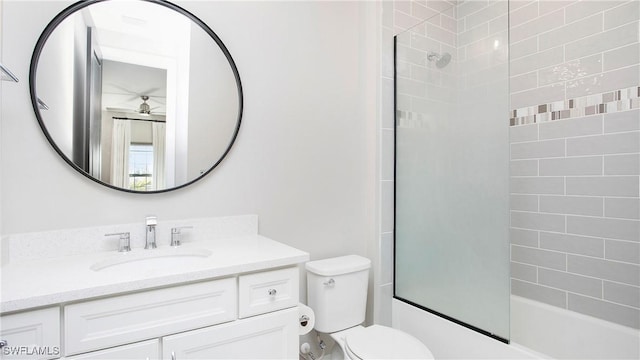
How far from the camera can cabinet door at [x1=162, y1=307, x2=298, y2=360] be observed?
42.1 inches

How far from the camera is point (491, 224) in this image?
4.90ft

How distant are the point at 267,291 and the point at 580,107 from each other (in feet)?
6.06

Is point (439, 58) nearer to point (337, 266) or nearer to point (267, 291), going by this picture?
point (337, 266)

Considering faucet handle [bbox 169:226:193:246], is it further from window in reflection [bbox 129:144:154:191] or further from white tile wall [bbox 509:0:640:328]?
white tile wall [bbox 509:0:640:328]

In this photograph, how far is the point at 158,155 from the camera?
1.48 meters

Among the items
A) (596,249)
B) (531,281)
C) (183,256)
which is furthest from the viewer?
(531,281)

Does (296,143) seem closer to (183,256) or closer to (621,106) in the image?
(183,256)

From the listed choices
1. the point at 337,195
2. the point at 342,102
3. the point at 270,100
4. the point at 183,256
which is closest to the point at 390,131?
the point at 342,102

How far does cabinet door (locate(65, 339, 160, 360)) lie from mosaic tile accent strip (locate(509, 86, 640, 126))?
7.17 feet

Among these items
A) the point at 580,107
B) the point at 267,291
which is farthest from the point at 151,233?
the point at 580,107

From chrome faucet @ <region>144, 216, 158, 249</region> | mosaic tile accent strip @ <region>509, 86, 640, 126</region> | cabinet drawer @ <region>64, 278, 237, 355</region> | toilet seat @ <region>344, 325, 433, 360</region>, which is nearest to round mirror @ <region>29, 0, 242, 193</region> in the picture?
chrome faucet @ <region>144, 216, 158, 249</region>

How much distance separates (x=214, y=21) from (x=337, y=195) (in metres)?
1.11

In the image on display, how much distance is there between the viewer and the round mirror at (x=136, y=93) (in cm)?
130

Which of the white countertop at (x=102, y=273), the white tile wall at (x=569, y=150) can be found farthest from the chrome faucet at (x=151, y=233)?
the white tile wall at (x=569, y=150)
